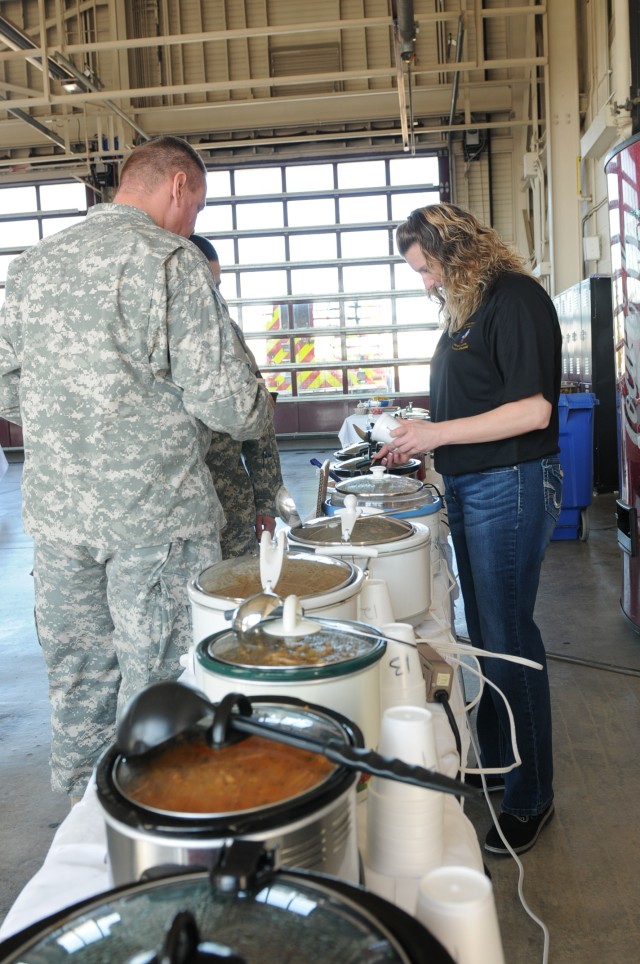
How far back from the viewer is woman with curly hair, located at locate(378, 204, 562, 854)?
1.73 meters

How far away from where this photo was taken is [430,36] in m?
10.7

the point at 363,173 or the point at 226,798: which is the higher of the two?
the point at 363,173

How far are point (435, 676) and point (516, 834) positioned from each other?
3.04ft

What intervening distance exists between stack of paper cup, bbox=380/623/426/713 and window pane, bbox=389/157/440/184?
11889 millimetres

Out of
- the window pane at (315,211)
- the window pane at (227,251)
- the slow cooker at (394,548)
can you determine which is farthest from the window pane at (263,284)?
the slow cooker at (394,548)

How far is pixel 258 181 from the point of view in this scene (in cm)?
1212

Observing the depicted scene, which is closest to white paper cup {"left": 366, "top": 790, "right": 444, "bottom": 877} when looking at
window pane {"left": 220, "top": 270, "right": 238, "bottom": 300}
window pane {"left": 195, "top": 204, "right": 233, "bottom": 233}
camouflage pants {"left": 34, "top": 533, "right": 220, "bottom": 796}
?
camouflage pants {"left": 34, "top": 533, "right": 220, "bottom": 796}

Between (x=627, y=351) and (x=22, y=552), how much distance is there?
458 centimetres

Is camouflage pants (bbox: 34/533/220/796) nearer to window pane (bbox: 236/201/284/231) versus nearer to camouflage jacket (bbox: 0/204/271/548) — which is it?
camouflage jacket (bbox: 0/204/271/548)

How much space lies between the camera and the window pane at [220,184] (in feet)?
39.7

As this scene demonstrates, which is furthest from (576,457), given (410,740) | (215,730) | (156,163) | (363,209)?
(363,209)

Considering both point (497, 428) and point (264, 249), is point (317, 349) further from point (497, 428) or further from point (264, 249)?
point (497, 428)

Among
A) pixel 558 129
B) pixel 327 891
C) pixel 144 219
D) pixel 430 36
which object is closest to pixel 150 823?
pixel 327 891

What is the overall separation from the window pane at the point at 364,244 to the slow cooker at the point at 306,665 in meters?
11.8
